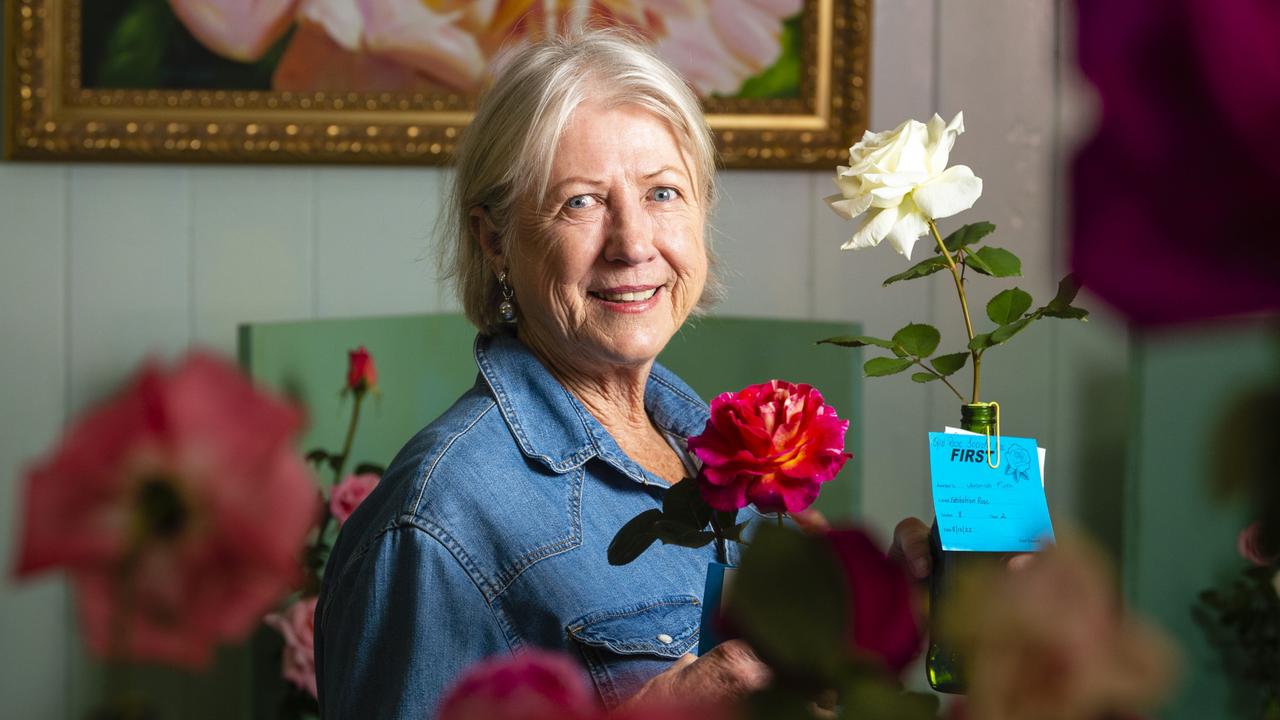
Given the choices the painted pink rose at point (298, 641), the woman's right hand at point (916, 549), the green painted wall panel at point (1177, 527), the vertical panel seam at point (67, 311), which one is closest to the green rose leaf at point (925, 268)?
the woman's right hand at point (916, 549)

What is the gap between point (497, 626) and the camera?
1135mm

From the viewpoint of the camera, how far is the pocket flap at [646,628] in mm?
1137

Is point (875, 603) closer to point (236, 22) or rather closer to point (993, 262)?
point (993, 262)

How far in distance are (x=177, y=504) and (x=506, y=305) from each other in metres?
1.27

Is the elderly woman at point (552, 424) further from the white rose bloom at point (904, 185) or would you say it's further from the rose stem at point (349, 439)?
the rose stem at point (349, 439)

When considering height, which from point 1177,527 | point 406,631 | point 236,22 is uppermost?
point 236,22

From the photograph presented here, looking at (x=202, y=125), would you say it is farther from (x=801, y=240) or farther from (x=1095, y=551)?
(x=1095, y=551)

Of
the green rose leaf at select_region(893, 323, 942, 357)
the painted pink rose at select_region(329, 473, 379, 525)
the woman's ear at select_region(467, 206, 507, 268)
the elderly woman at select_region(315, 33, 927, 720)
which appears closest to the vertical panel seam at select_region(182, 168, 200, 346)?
the painted pink rose at select_region(329, 473, 379, 525)

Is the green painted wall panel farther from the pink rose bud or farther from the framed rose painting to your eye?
the pink rose bud

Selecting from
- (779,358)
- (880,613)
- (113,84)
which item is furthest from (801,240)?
(880,613)

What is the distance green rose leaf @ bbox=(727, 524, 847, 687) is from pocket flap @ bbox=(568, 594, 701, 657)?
916mm

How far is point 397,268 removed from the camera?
2.44m

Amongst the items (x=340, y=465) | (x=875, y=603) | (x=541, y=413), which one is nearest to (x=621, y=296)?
(x=541, y=413)

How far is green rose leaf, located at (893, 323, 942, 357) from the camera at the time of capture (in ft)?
2.65
